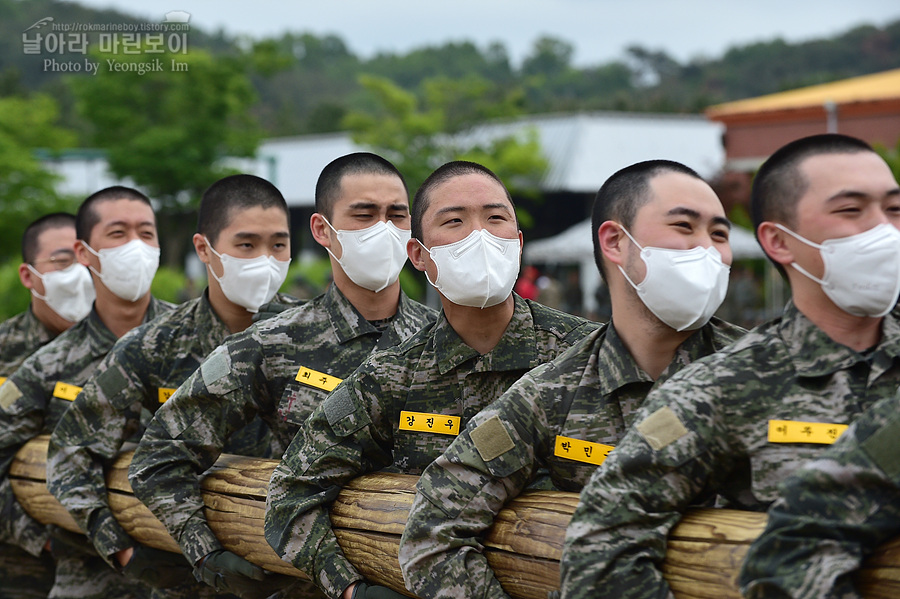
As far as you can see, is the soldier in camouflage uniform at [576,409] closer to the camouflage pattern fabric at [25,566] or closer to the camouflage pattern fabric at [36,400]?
the camouflage pattern fabric at [36,400]

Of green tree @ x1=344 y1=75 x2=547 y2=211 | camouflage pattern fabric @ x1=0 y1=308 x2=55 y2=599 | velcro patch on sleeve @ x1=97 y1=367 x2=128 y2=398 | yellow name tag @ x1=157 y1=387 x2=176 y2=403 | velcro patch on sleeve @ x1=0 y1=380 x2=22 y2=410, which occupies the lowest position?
camouflage pattern fabric @ x1=0 y1=308 x2=55 y2=599

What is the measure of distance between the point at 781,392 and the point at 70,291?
544 centimetres

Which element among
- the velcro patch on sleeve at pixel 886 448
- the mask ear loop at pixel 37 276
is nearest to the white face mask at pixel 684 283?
the velcro patch on sleeve at pixel 886 448

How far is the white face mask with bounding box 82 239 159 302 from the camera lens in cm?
595

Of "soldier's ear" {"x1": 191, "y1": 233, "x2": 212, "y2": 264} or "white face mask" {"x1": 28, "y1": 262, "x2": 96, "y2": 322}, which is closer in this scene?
"soldier's ear" {"x1": 191, "y1": 233, "x2": 212, "y2": 264}

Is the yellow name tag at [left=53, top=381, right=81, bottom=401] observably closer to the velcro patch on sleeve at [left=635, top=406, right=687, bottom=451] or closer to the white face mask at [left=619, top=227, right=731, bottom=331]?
the white face mask at [left=619, top=227, right=731, bottom=331]

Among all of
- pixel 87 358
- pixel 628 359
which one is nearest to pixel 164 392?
pixel 87 358

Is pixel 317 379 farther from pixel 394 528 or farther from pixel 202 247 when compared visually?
pixel 202 247

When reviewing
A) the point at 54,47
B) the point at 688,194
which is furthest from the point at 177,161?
the point at 688,194

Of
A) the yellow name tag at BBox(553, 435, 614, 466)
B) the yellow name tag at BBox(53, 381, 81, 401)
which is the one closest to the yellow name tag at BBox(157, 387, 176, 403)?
the yellow name tag at BBox(53, 381, 81, 401)

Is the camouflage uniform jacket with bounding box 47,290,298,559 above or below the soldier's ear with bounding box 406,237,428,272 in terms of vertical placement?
below

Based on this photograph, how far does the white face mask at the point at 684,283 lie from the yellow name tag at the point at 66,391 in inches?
149

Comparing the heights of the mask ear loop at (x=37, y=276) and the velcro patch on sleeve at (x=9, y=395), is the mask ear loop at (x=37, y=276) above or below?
above

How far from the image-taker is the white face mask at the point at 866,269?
2623 mm
